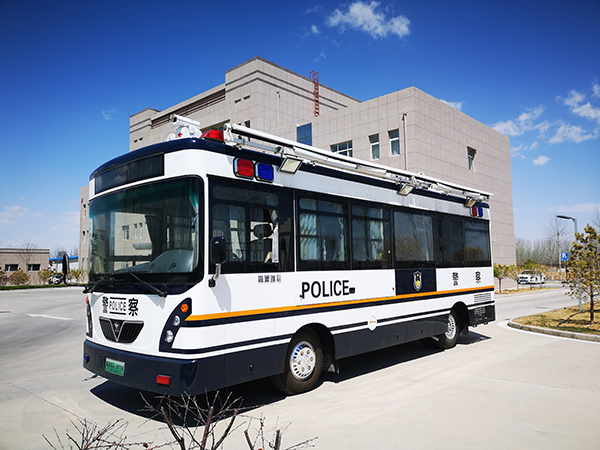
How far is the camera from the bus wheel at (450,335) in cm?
1003

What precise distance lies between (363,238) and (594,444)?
4.18 meters

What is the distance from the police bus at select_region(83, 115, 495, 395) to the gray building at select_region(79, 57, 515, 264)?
24.0m

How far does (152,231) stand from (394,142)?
2841 cm

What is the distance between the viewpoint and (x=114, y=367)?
5746 mm

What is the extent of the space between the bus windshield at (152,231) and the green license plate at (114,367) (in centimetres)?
109

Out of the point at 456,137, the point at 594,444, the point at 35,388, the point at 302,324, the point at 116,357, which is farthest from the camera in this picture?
the point at 456,137

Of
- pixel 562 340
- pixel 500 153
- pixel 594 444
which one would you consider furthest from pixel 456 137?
pixel 594 444

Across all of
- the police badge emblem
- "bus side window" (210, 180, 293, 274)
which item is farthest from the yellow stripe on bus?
"bus side window" (210, 180, 293, 274)

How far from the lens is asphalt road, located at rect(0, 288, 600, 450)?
16.3 feet

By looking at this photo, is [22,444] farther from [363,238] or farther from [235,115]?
[235,115]

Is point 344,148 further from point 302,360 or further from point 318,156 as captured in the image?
point 302,360

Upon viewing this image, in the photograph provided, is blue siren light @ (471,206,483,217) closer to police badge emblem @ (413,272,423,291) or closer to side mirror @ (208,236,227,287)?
police badge emblem @ (413,272,423,291)

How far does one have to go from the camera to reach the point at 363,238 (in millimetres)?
7828

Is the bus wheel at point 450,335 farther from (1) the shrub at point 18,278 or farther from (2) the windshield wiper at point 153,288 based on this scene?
(1) the shrub at point 18,278
